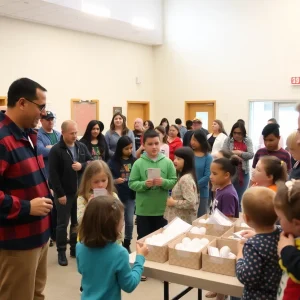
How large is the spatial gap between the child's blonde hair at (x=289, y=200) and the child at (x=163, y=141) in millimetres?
4156

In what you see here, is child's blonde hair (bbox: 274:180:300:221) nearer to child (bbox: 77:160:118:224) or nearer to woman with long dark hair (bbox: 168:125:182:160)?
child (bbox: 77:160:118:224)

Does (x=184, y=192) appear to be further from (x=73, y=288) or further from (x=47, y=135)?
(x=47, y=135)

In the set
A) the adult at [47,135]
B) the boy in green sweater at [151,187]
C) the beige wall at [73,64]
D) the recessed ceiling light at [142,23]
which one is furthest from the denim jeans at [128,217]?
the recessed ceiling light at [142,23]

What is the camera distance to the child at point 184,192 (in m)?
3.57

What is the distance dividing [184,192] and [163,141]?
310 centimetres

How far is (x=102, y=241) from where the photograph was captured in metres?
1.94

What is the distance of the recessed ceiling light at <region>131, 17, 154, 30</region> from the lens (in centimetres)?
891

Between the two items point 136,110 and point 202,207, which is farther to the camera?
point 136,110

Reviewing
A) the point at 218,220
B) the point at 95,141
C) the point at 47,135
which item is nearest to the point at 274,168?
the point at 218,220

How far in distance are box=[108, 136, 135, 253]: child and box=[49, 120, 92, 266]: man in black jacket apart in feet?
1.26

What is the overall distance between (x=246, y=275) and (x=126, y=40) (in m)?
8.88

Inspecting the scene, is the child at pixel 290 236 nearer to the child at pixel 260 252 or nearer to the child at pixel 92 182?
the child at pixel 260 252

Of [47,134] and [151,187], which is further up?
[47,134]

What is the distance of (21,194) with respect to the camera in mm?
2223
